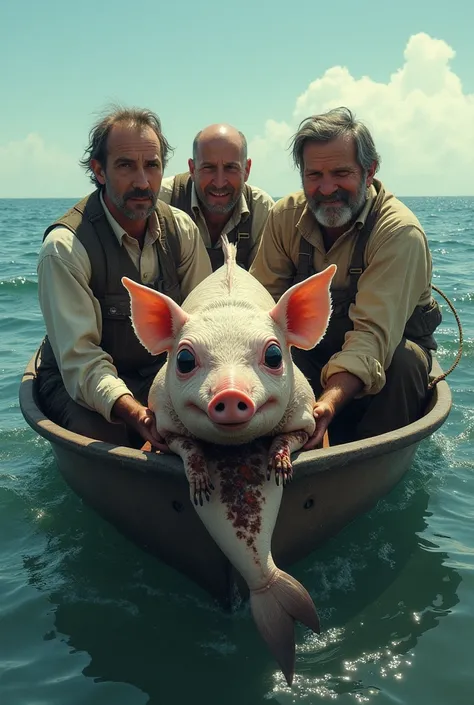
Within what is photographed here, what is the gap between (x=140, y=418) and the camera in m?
3.78

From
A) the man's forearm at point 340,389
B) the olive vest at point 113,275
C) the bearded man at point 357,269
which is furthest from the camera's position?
the olive vest at point 113,275

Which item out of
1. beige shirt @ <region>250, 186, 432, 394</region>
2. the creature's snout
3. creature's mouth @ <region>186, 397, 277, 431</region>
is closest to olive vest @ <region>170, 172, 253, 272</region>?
beige shirt @ <region>250, 186, 432, 394</region>

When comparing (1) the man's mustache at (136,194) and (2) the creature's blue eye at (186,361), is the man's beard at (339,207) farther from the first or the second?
(2) the creature's blue eye at (186,361)

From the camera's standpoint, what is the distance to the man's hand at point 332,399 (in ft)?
12.3

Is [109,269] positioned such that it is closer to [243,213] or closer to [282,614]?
[243,213]

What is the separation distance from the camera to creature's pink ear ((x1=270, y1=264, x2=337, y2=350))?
3.35 metres

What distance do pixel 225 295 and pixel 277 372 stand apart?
2.03 feet

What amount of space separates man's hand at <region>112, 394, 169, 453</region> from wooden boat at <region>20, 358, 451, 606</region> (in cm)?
8

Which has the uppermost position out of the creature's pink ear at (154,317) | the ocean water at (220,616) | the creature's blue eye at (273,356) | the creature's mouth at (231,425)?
the creature's pink ear at (154,317)

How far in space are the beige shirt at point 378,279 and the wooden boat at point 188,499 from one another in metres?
0.49

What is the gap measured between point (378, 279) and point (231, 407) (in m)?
2.12

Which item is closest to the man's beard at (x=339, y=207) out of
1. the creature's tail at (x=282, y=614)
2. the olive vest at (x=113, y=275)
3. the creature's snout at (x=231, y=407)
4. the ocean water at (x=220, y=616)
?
the olive vest at (x=113, y=275)

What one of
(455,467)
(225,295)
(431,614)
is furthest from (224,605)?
(455,467)

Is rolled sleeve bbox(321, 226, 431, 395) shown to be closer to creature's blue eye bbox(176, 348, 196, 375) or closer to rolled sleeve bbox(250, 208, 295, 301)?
rolled sleeve bbox(250, 208, 295, 301)
